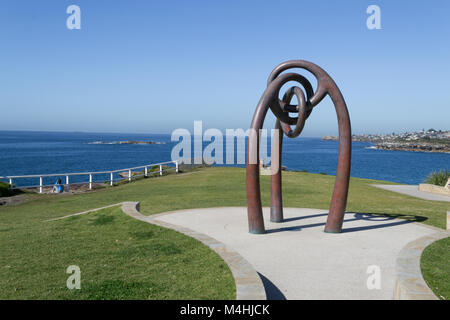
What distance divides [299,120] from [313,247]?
3105 millimetres

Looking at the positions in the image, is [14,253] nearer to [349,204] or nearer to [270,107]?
[270,107]

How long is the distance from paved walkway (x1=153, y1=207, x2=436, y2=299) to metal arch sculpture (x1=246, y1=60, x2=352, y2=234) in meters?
0.57

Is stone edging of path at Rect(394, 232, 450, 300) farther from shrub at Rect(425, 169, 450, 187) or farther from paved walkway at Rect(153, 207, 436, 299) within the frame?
shrub at Rect(425, 169, 450, 187)

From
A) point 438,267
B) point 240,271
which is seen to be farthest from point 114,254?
point 438,267

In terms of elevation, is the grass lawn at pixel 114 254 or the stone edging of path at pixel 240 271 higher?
the stone edging of path at pixel 240 271

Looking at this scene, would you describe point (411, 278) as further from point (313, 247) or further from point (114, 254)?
point (114, 254)

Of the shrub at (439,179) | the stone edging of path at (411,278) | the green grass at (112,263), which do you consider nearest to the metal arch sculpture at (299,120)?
the green grass at (112,263)

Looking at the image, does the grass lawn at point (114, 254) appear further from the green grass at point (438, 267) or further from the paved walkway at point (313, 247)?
the green grass at point (438, 267)

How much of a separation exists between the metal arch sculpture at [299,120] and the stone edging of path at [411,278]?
2.24 meters

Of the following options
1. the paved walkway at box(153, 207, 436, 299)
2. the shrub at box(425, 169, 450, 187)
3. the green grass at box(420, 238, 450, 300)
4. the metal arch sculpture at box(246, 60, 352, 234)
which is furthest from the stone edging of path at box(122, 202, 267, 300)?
the shrub at box(425, 169, 450, 187)

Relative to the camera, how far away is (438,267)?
647cm

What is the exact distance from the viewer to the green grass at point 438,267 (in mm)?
5584

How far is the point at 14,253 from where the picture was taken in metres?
7.24
